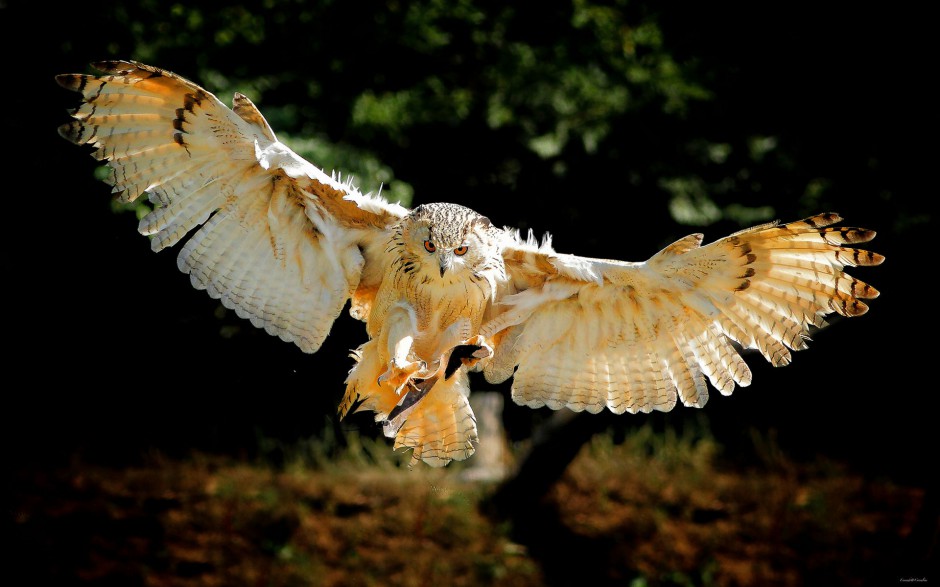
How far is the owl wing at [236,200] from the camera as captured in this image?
3.07 meters

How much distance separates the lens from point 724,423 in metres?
7.40

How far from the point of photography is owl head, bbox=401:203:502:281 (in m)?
3.07

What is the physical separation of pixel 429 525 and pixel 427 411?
11.9 ft

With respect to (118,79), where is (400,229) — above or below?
below

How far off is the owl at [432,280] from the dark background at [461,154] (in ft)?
2.41

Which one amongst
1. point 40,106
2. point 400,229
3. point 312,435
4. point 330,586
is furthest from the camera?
point 312,435

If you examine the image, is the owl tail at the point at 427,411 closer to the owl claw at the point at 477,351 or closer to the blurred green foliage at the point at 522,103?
the owl claw at the point at 477,351

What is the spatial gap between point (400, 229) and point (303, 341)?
643 millimetres

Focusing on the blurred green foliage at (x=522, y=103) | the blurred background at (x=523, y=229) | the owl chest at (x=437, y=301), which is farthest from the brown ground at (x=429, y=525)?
the owl chest at (x=437, y=301)

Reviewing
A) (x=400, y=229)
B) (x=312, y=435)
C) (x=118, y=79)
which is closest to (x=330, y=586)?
(x=312, y=435)

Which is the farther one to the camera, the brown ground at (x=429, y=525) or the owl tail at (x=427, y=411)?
the brown ground at (x=429, y=525)

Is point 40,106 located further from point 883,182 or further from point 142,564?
point 883,182

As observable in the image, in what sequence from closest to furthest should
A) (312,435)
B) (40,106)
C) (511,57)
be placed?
1. (40,106)
2. (511,57)
3. (312,435)

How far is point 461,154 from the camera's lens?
573 cm
